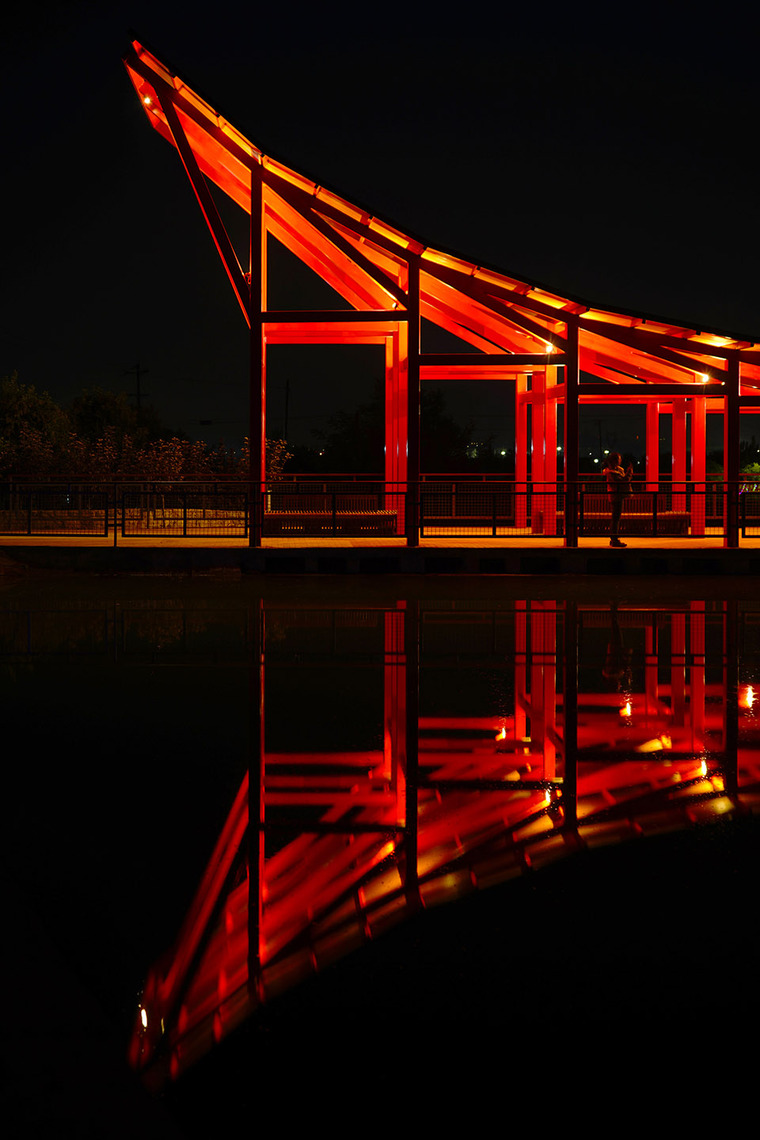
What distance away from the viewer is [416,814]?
5.34m

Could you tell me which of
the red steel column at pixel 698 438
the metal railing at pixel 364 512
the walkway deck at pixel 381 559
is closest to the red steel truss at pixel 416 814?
the walkway deck at pixel 381 559

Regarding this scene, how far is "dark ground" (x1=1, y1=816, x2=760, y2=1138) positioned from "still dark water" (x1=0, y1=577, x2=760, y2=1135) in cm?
1

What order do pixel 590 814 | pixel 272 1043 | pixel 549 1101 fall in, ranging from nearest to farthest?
1. pixel 549 1101
2. pixel 272 1043
3. pixel 590 814

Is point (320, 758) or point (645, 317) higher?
point (645, 317)

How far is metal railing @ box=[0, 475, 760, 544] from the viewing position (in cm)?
2247

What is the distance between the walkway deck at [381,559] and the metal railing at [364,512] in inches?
33.4

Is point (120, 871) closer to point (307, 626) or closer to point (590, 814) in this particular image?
point (590, 814)

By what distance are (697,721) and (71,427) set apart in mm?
74313

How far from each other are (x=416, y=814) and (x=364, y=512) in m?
19.1

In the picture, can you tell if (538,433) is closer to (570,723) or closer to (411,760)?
(570,723)

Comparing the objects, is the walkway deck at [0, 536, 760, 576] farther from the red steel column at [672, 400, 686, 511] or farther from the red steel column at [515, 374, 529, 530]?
the red steel column at [672, 400, 686, 511]

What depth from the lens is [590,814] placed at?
536 cm

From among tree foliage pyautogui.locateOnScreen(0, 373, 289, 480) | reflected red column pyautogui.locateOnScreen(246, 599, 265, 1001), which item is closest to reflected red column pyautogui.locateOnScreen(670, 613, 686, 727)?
reflected red column pyautogui.locateOnScreen(246, 599, 265, 1001)

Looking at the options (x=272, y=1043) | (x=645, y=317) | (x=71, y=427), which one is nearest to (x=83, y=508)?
(x=645, y=317)
